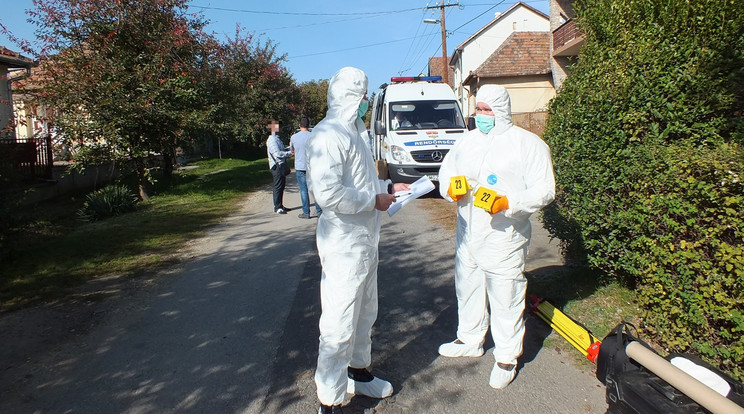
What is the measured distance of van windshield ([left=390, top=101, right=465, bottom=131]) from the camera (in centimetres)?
1231

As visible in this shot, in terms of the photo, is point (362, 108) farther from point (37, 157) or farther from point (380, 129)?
point (37, 157)

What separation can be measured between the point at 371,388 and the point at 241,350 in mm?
1281

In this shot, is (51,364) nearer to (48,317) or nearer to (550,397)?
(48,317)

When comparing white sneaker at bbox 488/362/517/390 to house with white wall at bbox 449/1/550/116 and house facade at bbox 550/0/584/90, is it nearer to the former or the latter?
house facade at bbox 550/0/584/90

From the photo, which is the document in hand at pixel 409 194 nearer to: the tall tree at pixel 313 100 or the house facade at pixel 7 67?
the house facade at pixel 7 67

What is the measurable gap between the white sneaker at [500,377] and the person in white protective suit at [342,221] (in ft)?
3.45

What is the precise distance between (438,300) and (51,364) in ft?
11.1

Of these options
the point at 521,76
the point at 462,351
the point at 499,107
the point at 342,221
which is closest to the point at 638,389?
the point at 462,351

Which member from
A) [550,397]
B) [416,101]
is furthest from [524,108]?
[550,397]

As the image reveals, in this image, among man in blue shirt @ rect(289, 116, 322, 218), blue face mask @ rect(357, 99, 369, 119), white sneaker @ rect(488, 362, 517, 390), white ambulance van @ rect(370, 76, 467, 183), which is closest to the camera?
blue face mask @ rect(357, 99, 369, 119)

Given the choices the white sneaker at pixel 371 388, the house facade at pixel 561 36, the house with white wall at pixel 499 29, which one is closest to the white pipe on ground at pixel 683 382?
the white sneaker at pixel 371 388

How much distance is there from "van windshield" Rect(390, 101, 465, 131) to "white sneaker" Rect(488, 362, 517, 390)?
9.17m

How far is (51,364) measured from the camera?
3984 mm

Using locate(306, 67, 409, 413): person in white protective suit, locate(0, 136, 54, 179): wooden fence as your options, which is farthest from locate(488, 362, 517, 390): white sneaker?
locate(0, 136, 54, 179): wooden fence
